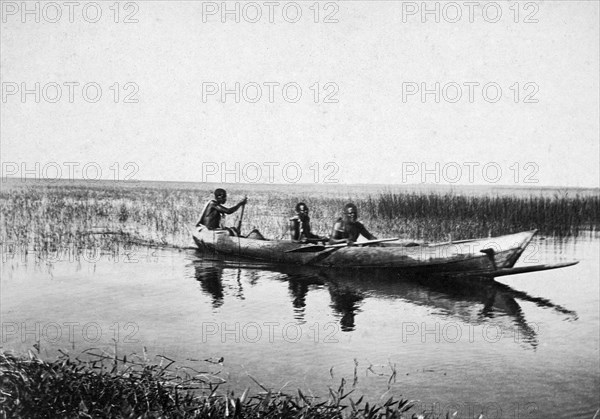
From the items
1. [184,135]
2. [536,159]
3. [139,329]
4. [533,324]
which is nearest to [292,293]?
[139,329]

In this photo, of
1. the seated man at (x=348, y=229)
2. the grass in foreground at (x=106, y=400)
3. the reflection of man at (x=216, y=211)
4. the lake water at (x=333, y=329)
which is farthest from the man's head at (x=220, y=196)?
the grass in foreground at (x=106, y=400)

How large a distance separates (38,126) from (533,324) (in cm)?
285

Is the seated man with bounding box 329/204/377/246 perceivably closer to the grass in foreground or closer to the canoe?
the canoe

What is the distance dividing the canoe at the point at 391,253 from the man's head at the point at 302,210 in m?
0.24

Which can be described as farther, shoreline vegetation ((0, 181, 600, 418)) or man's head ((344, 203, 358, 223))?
man's head ((344, 203, 358, 223))

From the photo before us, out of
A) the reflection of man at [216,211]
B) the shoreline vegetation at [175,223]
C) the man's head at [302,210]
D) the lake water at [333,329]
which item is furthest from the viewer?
the man's head at [302,210]

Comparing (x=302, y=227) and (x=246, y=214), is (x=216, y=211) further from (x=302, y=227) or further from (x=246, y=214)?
(x=302, y=227)

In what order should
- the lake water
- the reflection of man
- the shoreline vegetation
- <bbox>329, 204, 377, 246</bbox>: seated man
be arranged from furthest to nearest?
1. <bbox>329, 204, 377, 246</bbox>: seated man
2. the reflection of man
3. the lake water
4. the shoreline vegetation

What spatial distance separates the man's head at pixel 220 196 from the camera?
318 centimetres

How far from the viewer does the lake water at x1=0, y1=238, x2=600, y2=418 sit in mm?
2809

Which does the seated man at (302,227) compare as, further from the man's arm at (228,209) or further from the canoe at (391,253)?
the man's arm at (228,209)

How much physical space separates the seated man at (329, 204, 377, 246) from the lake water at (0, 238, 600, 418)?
0.32m

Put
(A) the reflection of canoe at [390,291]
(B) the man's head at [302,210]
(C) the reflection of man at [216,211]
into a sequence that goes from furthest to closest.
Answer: (B) the man's head at [302,210] → (C) the reflection of man at [216,211] → (A) the reflection of canoe at [390,291]

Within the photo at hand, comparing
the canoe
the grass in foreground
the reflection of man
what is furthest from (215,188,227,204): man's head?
the grass in foreground
